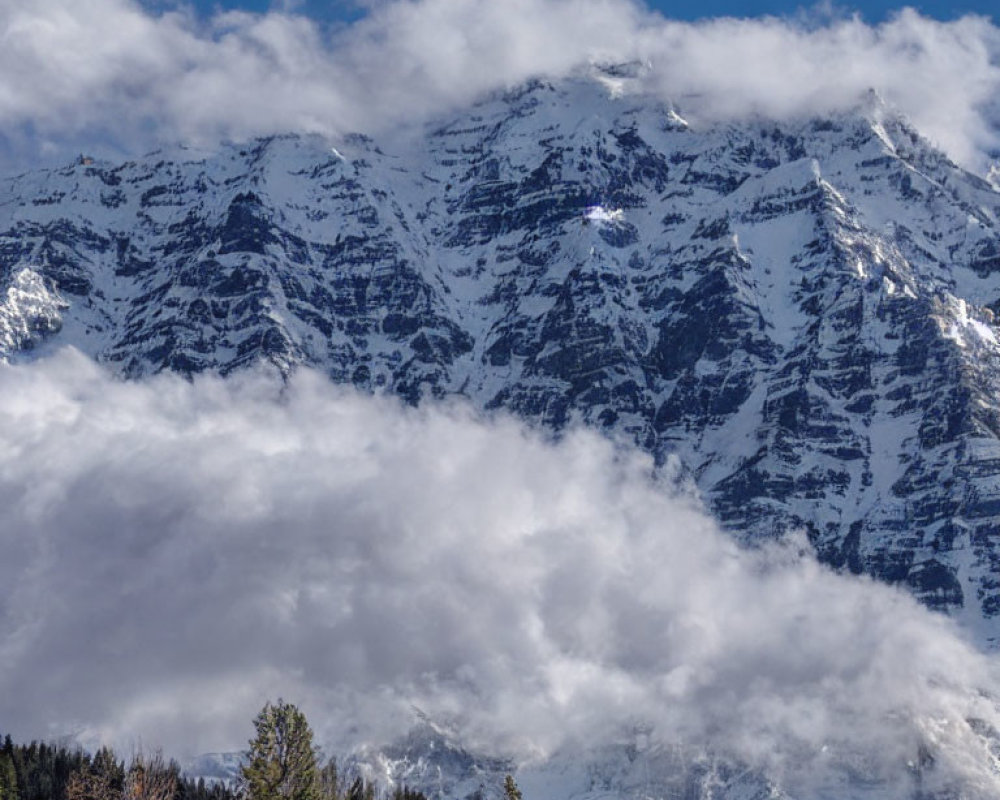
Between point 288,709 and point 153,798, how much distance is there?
54.5 feet

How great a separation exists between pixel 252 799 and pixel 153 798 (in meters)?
12.2

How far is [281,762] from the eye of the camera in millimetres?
194000

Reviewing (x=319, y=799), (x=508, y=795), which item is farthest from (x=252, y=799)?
(x=508, y=795)

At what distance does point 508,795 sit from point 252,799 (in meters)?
25.2

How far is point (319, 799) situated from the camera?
19300 centimetres

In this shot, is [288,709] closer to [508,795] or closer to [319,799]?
[319,799]

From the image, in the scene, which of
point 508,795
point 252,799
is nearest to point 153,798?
point 252,799

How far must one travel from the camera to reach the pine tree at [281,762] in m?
191

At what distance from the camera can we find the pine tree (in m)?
191

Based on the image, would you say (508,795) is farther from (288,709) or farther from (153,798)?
(153,798)

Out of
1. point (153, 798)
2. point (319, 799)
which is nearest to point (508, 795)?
point (319, 799)

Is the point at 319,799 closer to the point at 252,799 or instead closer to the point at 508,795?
the point at 252,799

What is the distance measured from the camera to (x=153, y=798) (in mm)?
197750

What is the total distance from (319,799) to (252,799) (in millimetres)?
6481
